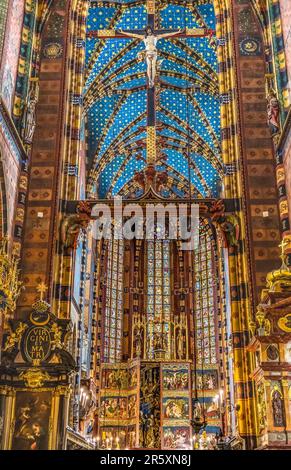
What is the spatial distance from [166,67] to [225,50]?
5.47 metres

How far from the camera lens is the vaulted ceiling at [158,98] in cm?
2202

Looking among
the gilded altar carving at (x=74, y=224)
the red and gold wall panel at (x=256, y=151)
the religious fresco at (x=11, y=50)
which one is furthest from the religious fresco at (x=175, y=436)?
the religious fresco at (x=11, y=50)

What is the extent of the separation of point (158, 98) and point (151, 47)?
23.0 feet

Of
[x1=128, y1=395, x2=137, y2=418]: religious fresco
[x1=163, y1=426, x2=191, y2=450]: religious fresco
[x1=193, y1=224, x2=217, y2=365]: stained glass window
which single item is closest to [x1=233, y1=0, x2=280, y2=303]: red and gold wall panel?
[x1=163, y1=426, x2=191, y2=450]: religious fresco

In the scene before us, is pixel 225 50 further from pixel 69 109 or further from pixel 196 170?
pixel 196 170

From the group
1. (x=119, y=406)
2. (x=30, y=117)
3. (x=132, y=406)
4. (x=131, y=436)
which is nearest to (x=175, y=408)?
(x=132, y=406)

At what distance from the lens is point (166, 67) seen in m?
23.6

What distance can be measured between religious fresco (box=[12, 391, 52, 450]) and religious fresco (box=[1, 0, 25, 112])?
280 inches

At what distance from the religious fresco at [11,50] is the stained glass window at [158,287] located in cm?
1472

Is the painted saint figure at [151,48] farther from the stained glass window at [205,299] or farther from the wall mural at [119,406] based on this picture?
the stained glass window at [205,299]

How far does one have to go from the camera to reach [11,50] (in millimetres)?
15367

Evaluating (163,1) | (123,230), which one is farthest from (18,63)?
(123,230)

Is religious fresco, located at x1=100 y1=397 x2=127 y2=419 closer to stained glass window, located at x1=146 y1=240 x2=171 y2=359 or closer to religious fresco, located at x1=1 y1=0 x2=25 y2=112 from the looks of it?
stained glass window, located at x1=146 y1=240 x2=171 y2=359

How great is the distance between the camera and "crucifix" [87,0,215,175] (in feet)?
54.4
